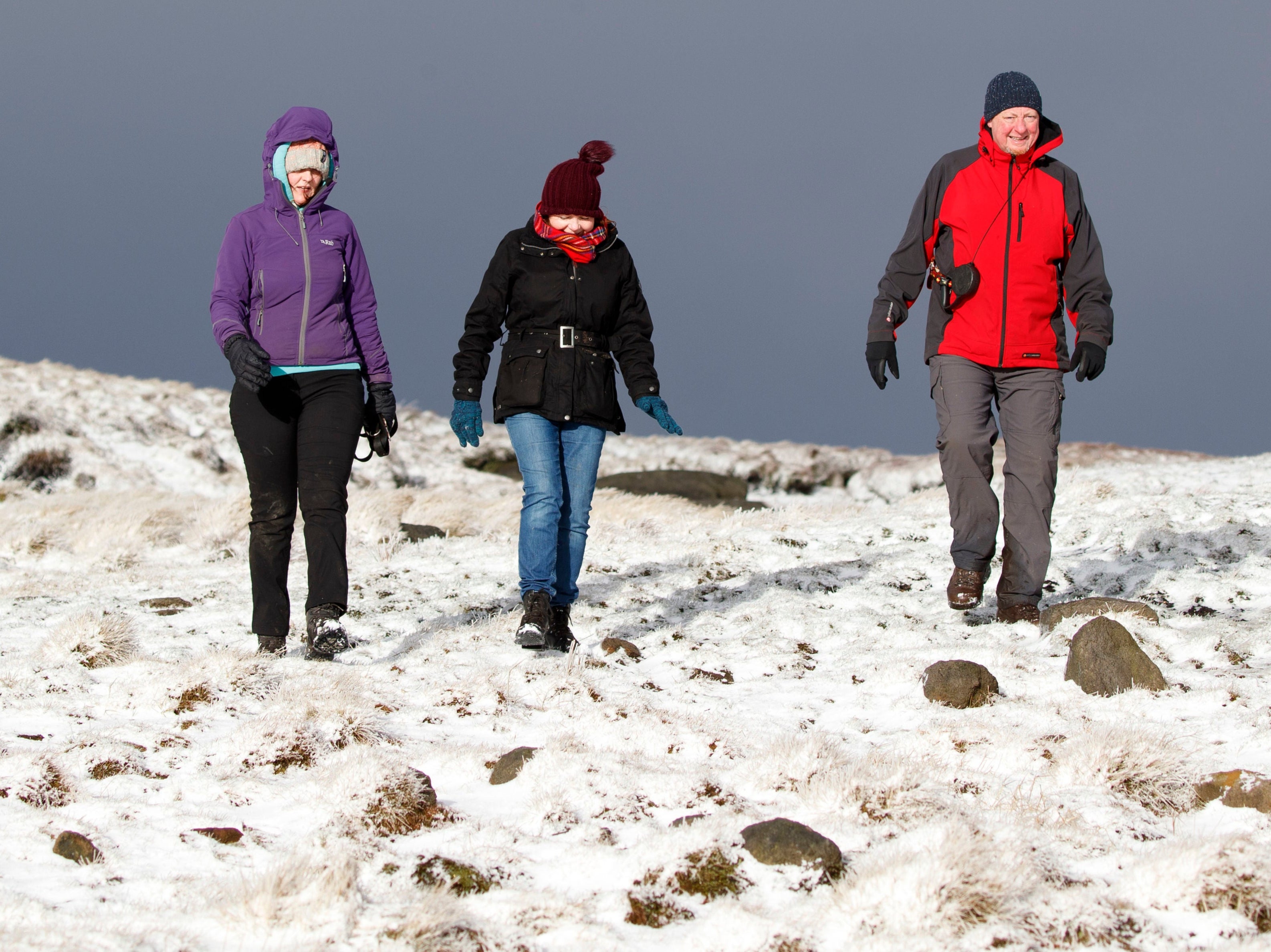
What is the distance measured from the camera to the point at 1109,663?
5.11m

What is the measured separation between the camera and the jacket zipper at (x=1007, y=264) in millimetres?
6184

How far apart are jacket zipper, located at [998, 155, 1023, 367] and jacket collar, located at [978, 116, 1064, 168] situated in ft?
0.18

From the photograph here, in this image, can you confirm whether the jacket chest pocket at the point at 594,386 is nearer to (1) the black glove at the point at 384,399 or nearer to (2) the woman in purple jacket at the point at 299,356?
(1) the black glove at the point at 384,399

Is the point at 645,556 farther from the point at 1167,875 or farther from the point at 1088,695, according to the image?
the point at 1167,875

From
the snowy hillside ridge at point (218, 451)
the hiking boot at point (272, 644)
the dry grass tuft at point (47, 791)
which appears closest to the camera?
the dry grass tuft at point (47, 791)

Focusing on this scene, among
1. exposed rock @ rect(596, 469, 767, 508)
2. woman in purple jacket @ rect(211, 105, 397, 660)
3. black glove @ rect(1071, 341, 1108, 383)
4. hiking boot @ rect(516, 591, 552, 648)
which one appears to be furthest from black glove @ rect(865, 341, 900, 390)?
exposed rock @ rect(596, 469, 767, 508)

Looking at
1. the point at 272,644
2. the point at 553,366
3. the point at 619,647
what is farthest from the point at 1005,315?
the point at 272,644

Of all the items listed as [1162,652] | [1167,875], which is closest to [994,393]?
[1162,652]

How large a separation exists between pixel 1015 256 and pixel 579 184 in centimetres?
250

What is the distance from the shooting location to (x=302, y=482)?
18.7 ft

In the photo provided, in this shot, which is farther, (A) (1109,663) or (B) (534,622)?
(B) (534,622)

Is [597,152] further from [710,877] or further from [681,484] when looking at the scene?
[681,484]

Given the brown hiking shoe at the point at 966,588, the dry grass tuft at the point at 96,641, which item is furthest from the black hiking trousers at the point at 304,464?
the brown hiking shoe at the point at 966,588

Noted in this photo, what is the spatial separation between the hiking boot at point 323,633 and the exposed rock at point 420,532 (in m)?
4.86
